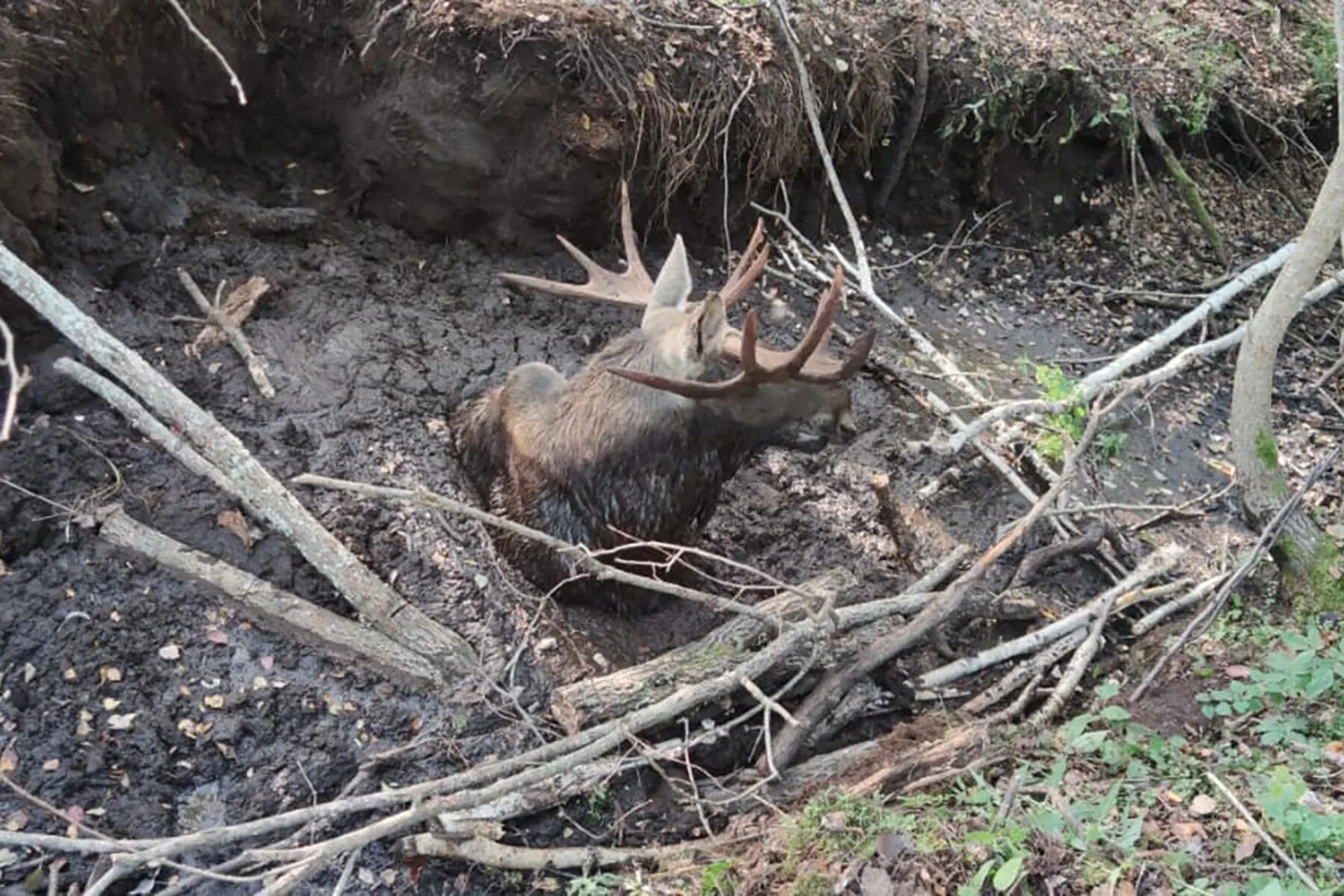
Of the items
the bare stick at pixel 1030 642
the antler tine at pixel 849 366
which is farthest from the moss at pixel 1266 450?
the antler tine at pixel 849 366

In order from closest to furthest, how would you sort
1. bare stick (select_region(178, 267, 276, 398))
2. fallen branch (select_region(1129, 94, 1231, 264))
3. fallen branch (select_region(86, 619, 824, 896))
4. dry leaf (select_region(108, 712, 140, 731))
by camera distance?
fallen branch (select_region(86, 619, 824, 896))
dry leaf (select_region(108, 712, 140, 731))
bare stick (select_region(178, 267, 276, 398))
fallen branch (select_region(1129, 94, 1231, 264))

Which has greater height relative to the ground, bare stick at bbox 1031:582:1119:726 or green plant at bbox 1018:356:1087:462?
green plant at bbox 1018:356:1087:462

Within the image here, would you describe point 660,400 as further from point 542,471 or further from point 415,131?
point 415,131

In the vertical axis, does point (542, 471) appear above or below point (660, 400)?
below

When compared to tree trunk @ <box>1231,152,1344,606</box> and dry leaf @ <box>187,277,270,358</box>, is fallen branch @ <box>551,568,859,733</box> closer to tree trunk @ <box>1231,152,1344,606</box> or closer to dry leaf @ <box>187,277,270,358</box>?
tree trunk @ <box>1231,152,1344,606</box>

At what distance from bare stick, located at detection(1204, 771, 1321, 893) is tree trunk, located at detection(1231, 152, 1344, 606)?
62.4 inches

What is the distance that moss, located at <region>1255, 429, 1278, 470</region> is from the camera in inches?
194

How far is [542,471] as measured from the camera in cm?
462

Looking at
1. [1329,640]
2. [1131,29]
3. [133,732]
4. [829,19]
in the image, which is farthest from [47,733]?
[1131,29]

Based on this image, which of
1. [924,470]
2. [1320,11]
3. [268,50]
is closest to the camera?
[268,50]

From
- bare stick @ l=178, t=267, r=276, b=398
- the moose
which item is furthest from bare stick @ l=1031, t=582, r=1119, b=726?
bare stick @ l=178, t=267, r=276, b=398

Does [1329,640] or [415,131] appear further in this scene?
[415,131]

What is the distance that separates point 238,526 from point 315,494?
345 millimetres

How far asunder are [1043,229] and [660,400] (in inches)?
200
